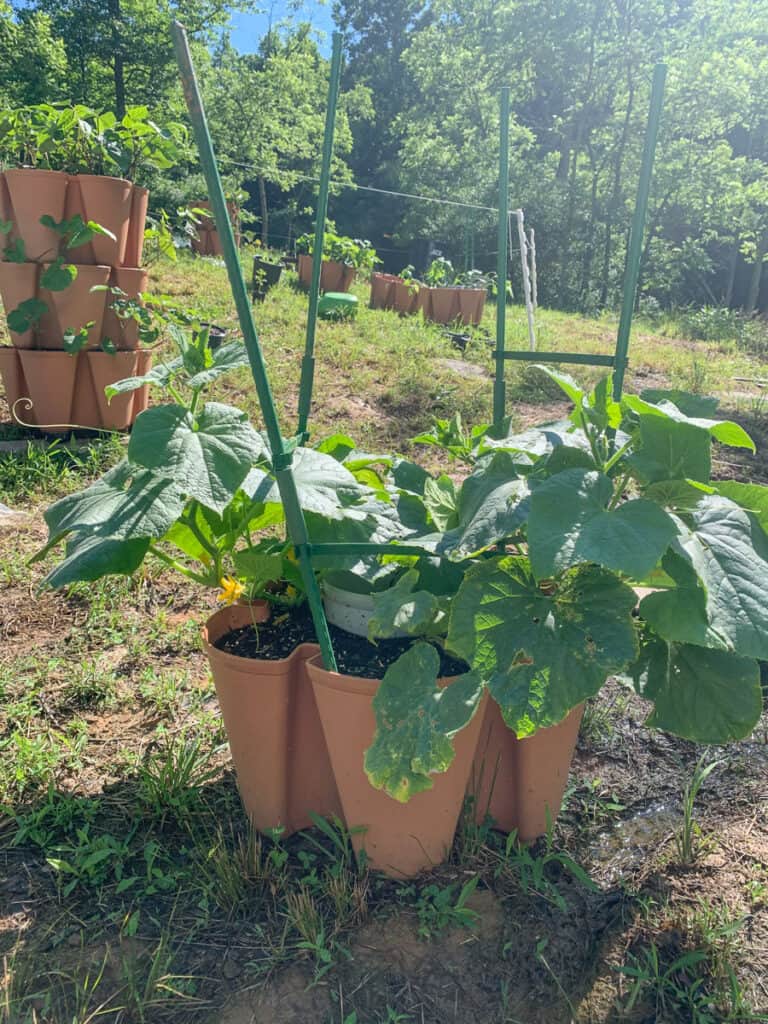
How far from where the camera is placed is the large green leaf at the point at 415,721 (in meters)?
0.94

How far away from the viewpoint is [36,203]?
2.81m

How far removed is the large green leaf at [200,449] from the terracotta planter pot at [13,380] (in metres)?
2.19

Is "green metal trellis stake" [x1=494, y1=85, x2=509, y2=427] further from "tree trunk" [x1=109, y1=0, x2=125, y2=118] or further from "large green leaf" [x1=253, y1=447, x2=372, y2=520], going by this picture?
"tree trunk" [x1=109, y1=0, x2=125, y2=118]

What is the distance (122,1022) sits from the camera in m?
0.93

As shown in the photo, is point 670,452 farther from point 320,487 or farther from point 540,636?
point 320,487

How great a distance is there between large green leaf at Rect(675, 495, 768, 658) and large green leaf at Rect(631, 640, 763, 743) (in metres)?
0.17

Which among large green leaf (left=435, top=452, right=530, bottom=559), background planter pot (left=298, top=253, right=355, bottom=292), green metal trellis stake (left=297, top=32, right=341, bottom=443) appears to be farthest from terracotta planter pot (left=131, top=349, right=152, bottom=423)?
background planter pot (left=298, top=253, right=355, bottom=292)

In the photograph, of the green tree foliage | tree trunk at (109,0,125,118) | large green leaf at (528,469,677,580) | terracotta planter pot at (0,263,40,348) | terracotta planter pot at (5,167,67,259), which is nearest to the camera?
large green leaf at (528,469,677,580)

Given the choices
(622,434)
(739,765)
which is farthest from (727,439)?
(739,765)

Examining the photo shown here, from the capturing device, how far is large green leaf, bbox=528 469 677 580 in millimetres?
790

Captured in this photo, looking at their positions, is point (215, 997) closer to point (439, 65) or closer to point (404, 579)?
point (404, 579)

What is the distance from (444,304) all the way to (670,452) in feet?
20.1

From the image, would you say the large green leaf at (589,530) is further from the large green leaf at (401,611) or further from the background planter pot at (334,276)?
the background planter pot at (334,276)

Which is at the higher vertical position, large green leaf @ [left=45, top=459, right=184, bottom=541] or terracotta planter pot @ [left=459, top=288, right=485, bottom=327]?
terracotta planter pot @ [left=459, top=288, right=485, bottom=327]
